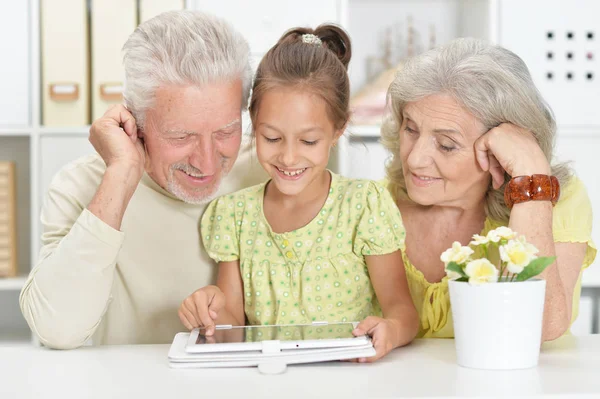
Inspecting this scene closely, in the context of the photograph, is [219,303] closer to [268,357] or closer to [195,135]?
[268,357]

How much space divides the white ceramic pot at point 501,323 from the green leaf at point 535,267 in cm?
1

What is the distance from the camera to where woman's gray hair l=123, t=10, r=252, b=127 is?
136 cm

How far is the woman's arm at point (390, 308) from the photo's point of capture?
111 cm

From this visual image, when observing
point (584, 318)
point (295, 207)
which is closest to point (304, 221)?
point (295, 207)

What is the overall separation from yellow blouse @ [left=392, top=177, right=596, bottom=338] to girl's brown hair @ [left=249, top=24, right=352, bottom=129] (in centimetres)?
30

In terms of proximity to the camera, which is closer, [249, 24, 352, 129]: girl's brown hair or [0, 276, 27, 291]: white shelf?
[249, 24, 352, 129]: girl's brown hair

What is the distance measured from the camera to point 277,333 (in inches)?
45.2

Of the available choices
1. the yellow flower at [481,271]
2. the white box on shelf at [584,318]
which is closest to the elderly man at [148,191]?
the yellow flower at [481,271]

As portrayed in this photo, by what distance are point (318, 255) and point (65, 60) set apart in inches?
46.8

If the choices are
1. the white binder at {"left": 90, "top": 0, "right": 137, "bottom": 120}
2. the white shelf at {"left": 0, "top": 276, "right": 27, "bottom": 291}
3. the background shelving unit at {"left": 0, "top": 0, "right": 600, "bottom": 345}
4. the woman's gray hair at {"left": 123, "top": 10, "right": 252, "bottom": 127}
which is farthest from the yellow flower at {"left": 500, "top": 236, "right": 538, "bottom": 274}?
the white shelf at {"left": 0, "top": 276, "right": 27, "bottom": 291}

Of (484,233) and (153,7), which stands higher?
(153,7)

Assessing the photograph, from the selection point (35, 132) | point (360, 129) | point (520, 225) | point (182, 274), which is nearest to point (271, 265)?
point (182, 274)

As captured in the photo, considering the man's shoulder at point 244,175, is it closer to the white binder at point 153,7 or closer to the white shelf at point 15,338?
the white binder at point 153,7

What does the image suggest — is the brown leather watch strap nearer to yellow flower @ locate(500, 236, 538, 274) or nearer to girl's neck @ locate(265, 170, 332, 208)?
yellow flower @ locate(500, 236, 538, 274)
